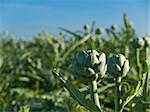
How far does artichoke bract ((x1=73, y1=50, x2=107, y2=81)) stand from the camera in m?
0.75

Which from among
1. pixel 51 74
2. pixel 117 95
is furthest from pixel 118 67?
pixel 51 74

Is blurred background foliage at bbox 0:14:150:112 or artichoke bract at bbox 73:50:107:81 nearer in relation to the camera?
artichoke bract at bbox 73:50:107:81

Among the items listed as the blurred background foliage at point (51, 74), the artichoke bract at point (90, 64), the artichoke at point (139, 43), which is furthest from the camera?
the blurred background foliage at point (51, 74)

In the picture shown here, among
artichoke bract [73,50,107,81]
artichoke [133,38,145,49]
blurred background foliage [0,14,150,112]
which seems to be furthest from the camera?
blurred background foliage [0,14,150,112]

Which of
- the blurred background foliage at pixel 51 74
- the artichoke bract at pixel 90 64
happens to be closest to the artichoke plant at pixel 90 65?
the artichoke bract at pixel 90 64

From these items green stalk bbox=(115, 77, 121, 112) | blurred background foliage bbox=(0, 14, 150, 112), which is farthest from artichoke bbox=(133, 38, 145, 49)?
green stalk bbox=(115, 77, 121, 112)

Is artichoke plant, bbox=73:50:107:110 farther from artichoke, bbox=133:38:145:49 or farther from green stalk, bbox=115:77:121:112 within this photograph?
artichoke, bbox=133:38:145:49

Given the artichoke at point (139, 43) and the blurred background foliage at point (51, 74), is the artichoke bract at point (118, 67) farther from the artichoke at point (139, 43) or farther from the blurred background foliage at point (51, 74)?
the blurred background foliage at point (51, 74)

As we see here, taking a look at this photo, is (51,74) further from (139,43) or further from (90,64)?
(90,64)

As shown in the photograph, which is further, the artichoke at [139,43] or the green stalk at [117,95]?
the artichoke at [139,43]

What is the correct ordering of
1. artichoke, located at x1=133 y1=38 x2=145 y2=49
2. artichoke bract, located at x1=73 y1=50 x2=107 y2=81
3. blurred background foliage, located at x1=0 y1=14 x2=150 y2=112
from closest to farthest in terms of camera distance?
artichoke bract, located at x1=73 y1=50 x2=107 y2=81 < artichoke, located at x1=133 y1=38 x2=145 y2=49 < blurred background foliage, located at x1=0 y1=14 x2=150 y2=112

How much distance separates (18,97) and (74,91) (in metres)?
1.22

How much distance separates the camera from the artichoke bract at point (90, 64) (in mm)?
749

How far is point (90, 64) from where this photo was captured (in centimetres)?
75
